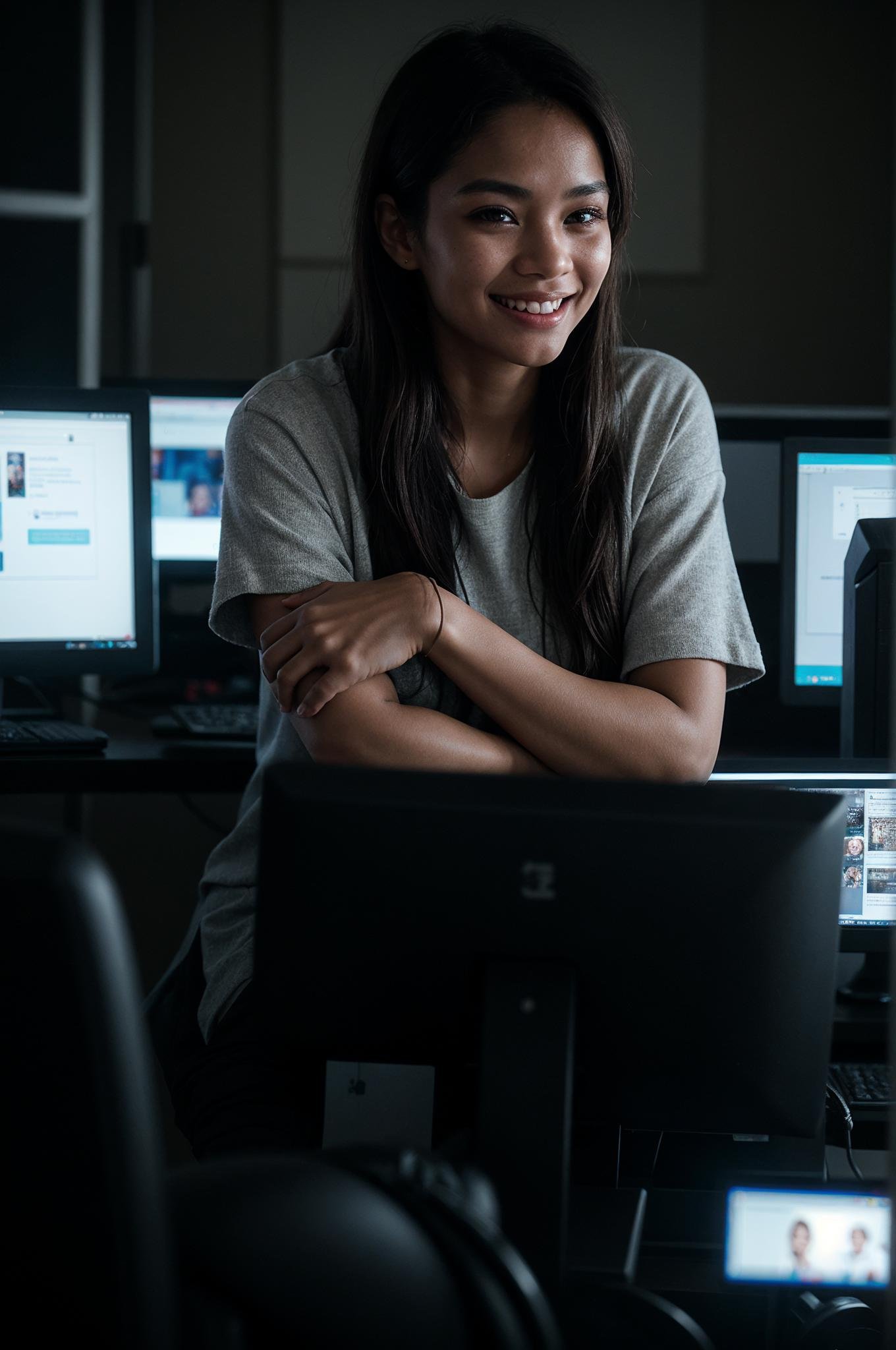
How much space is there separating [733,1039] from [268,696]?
0.72m

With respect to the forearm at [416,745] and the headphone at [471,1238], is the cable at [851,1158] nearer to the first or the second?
the forearm at [416,745]

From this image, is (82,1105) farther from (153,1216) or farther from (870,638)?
(870,638)

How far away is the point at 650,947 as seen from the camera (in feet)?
2.54

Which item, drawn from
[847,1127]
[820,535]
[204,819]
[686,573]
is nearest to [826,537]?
[820,535]

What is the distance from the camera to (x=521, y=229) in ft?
4.28

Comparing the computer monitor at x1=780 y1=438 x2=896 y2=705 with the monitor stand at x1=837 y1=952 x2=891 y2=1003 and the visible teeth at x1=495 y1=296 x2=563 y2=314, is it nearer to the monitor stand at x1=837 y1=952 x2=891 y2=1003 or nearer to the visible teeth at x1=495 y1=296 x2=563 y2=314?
the monitor stand at x1=837 y1=952 x2=891 y2=1003

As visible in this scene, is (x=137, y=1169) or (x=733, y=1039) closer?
(x=137, y=1169)

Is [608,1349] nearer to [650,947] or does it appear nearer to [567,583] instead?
[650,947]

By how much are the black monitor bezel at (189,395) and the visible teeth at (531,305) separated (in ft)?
3.57

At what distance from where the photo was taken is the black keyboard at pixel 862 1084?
1348 mm

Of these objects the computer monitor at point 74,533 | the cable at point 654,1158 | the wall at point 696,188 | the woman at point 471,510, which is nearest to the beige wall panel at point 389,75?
the wall at point 696,188

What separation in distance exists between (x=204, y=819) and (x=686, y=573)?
62.6 inches

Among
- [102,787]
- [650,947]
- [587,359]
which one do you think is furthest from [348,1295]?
[102,787]

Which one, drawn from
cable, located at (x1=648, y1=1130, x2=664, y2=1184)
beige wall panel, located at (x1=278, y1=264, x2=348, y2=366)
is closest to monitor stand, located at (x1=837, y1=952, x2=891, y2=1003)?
cable, located at (x1=648, y1=1130, x2=664, y2=1184)
